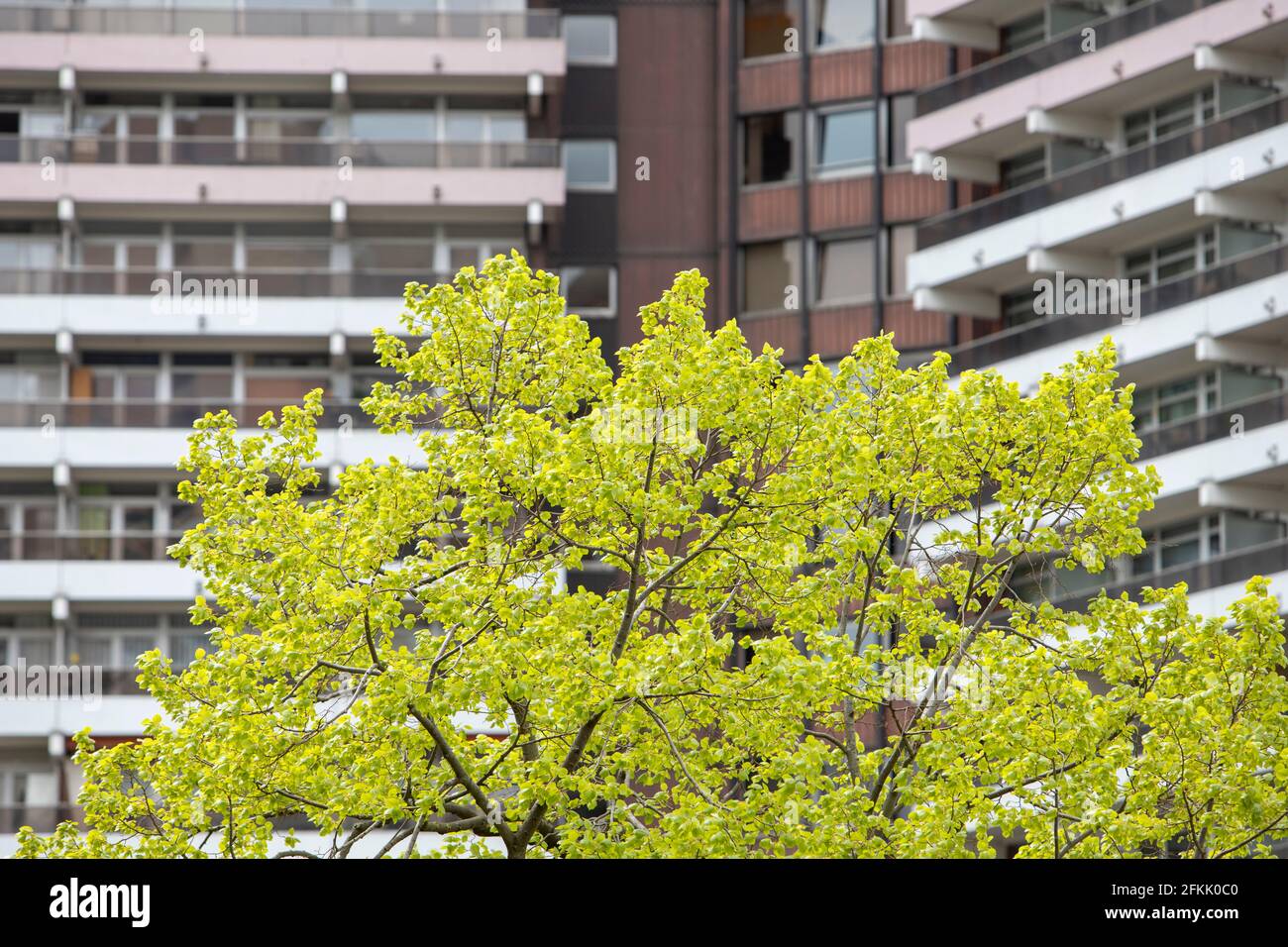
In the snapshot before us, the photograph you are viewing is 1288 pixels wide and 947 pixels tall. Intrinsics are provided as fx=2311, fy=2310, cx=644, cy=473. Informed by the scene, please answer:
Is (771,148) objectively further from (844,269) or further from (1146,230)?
(1146,230)

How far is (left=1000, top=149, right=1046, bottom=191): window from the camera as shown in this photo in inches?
2282

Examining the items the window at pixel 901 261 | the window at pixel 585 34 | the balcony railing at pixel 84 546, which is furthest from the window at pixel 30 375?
the window at pixel 901 261

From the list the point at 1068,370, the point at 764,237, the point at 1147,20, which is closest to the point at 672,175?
the point at 764,237

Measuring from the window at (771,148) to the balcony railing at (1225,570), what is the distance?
14429 millimetres

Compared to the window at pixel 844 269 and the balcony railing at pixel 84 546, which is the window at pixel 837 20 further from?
the balcony railing at pixel 84 546

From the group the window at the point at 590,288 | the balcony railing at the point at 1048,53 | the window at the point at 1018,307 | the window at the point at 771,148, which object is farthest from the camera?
the window at the point at 590,288

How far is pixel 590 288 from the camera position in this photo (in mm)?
59906

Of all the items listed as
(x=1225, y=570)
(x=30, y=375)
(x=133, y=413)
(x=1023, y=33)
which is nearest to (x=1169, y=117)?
(x=1023, y=33)

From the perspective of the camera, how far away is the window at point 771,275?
58.8 meters

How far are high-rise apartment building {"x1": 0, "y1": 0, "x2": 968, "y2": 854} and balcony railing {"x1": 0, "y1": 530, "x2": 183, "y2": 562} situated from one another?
0.24 feet

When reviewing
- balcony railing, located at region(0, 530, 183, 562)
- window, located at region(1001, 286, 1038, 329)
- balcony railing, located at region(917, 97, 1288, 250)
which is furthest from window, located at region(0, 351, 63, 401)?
window, located at region(1001, 286, 1038, 329)

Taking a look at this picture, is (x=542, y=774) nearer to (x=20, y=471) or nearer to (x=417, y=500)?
(x=417, y=500)

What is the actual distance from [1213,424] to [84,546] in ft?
93.6
